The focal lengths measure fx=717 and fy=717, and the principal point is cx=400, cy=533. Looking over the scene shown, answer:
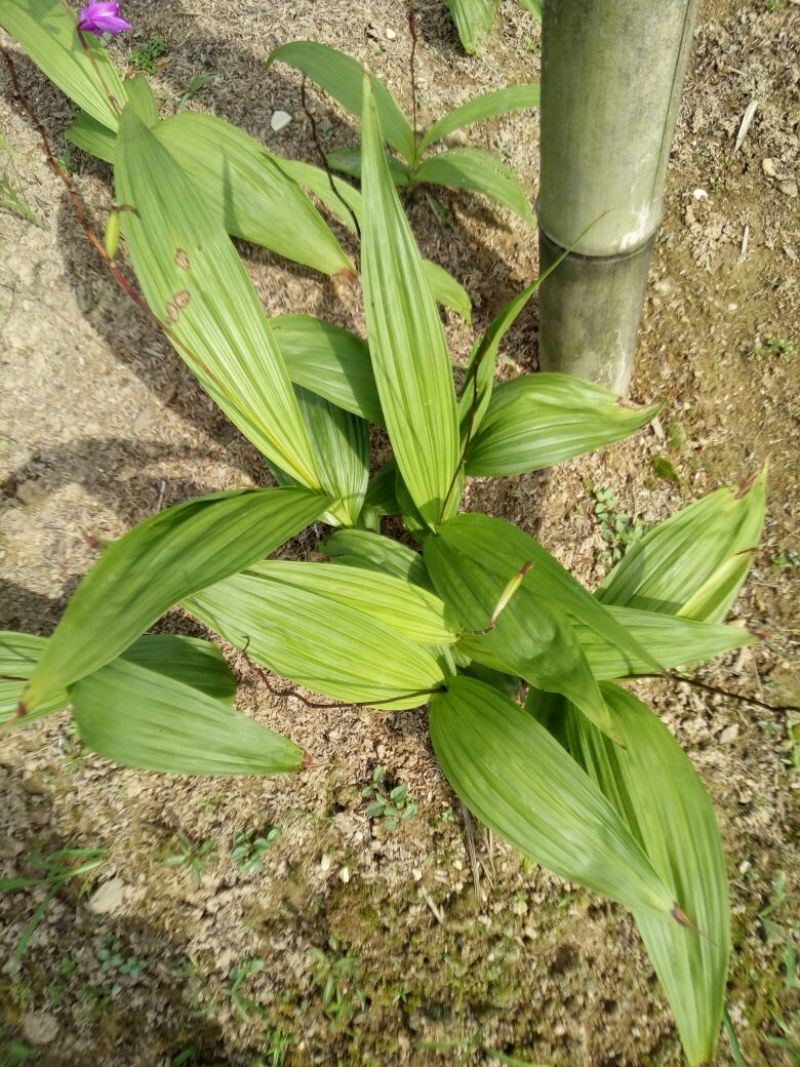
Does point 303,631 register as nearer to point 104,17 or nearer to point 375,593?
point 375,593

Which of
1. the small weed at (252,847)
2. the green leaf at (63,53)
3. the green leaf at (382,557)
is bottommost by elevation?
the small weed at (252,847)

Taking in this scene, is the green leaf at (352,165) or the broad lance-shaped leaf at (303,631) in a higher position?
the green leaf at (352,165)

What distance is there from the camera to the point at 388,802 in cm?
133

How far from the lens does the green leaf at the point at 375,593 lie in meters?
1.05

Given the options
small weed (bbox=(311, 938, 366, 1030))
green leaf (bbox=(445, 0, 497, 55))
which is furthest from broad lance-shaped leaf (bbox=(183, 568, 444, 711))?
green leaf (bbox=(445, 0, 497, 55))

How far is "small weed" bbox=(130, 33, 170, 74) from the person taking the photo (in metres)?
1.79

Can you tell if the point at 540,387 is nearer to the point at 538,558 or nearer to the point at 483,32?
the point at 538,558

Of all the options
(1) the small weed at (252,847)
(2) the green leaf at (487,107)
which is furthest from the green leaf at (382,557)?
(2) the green leaf at (487,107)

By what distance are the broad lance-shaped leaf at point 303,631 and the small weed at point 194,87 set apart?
4.46ft

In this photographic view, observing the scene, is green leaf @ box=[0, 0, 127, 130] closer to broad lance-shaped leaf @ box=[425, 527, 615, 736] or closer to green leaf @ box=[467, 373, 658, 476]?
green leaf @ box=[467, 373, 658, 476]

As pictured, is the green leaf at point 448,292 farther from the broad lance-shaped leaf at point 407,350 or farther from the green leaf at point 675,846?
the green leaf at point 675,846

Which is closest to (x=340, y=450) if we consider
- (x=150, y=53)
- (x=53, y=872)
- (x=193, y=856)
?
(x=193, y=856)

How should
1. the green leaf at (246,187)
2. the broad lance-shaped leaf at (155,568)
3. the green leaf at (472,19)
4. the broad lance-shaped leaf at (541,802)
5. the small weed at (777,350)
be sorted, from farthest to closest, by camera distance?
the green leaf at (472,19)
the small weed at (777,350)
the green leaf at (246,187)
the broad lance-shaped leaf at (541,802)
the broad lance-shaped leaf at (155,568)

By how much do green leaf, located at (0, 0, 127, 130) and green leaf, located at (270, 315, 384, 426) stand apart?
712 millimetres
